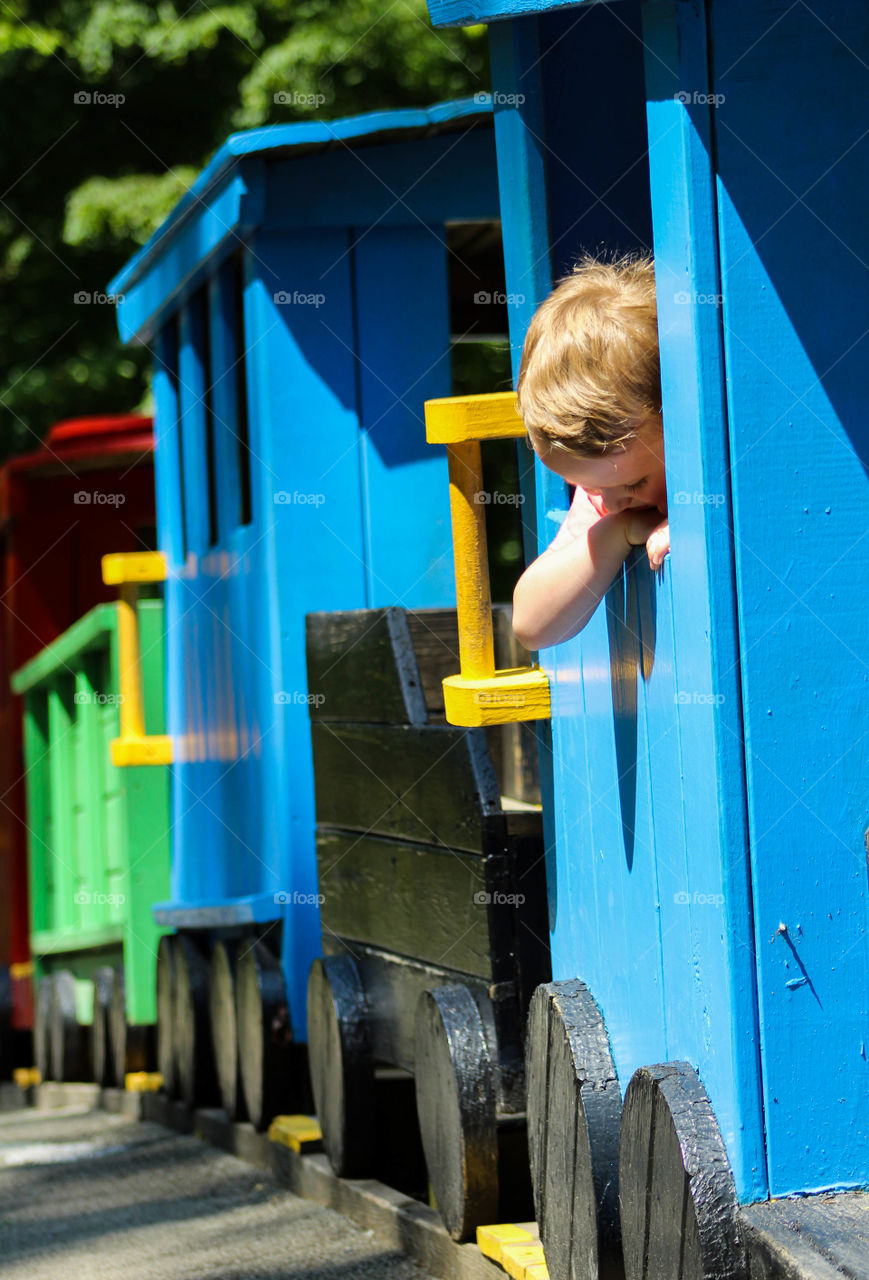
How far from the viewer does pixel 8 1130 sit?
532 cm

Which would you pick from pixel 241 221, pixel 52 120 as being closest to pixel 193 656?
pixel 241 221

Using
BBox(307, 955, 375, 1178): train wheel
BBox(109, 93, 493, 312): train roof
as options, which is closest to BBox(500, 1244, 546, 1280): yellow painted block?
BBox(307, 955, 375, 1178): train wheel

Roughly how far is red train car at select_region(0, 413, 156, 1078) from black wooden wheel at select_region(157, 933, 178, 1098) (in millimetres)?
2377

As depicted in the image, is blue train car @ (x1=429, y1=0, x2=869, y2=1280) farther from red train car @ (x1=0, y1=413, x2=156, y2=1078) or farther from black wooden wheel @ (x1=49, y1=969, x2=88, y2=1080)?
red train car @ (x1=0, y1=413, x2=156, y2=1078)

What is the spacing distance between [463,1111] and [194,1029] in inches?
76.8

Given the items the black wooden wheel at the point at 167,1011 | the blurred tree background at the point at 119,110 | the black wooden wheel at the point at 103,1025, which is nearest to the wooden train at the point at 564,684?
the black wooden wheel at the point at 167,1011

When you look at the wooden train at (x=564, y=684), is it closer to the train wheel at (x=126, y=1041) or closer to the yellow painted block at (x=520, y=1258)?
the yellow painted block at (x=520, y=1258)

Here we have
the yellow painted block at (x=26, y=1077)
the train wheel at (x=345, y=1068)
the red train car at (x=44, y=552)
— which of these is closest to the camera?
the train wheel at (x=345, y=1068)

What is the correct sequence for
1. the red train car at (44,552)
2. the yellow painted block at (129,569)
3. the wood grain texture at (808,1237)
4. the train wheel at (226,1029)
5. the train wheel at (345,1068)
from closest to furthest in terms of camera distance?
the wood grain texture at (808,1237) → the train wheel at (345,1068) → the train wheel at (226,1029) → the yellow painted block at (129,569) → the red train car at (44,552)

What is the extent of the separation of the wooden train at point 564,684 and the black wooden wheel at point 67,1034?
5.58 feet

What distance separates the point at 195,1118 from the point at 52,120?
9393mm

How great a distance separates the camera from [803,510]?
1874 millimetres

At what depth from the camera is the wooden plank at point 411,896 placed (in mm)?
2930

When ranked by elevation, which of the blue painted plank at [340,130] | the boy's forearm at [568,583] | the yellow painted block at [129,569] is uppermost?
the blue painted plank at [340,130]
